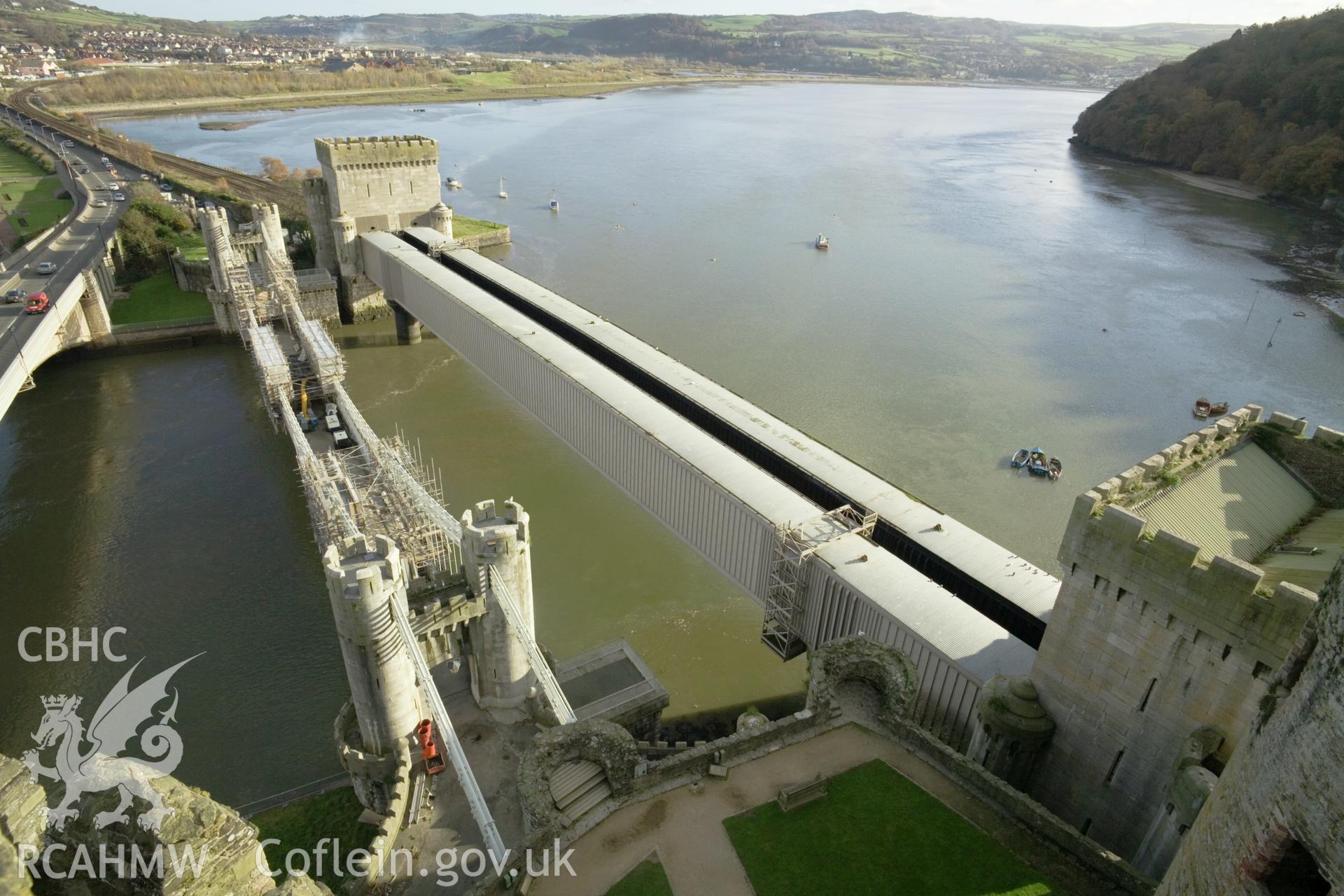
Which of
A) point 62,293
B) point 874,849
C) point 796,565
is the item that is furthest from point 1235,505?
point 62,293

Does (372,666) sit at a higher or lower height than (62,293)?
higher

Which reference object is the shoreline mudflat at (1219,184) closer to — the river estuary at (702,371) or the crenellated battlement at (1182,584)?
the river estuary at (702,371)

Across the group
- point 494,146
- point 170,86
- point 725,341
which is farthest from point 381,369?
point 170,86

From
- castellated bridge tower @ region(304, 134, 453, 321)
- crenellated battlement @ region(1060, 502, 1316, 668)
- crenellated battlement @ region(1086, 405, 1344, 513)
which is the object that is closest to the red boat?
crenellated battlement @ region(1060, 502, 1316, 668)

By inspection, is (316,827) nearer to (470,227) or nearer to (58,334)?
(58,334)

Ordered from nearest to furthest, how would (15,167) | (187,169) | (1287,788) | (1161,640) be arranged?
(1287,788) → (1161,640) → (15,167) → (187,169)

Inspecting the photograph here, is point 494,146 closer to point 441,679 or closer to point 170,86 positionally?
point 170,86

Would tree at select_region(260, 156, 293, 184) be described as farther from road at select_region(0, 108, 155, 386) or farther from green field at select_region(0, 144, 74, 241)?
green field at select_region(0, 144, 74, 241)
